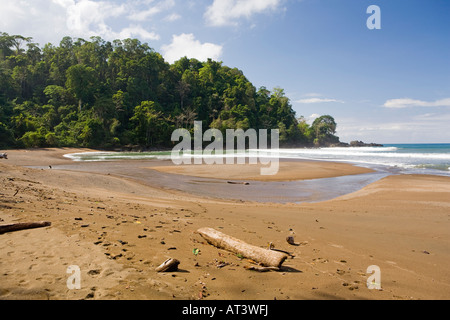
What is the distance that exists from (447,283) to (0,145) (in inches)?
2003

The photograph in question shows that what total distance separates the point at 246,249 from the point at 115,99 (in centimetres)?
6698

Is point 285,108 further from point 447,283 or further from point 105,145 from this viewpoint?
point 447,283

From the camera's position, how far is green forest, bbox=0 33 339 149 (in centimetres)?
5122

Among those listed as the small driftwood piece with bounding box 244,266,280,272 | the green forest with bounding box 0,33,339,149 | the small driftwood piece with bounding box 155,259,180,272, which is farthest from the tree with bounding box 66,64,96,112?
the small driftwood piece with bounding box 244,266,280,272

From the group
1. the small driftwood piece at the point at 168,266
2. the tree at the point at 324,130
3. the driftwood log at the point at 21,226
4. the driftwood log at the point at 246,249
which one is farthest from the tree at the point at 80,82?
the tree at the point at 324,130

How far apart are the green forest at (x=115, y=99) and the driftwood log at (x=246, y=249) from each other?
47.2 m

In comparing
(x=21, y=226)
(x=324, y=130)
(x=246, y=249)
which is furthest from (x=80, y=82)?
(x=324, y=130)

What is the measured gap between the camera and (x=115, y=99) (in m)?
62.0

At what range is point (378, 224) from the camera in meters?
6.73

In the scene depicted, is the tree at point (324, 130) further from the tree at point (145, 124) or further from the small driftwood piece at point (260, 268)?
the small driftwood piece at point (260, 268)

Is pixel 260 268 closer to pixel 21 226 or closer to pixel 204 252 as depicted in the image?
pixel 204 252

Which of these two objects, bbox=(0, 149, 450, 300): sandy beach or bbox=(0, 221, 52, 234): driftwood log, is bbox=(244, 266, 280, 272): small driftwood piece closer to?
bbox=(0, 149, 450, 300): sandy beach

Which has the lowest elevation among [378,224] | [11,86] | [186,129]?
[378,224]

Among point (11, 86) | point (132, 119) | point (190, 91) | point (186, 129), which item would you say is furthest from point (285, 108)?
point (11, 86)
